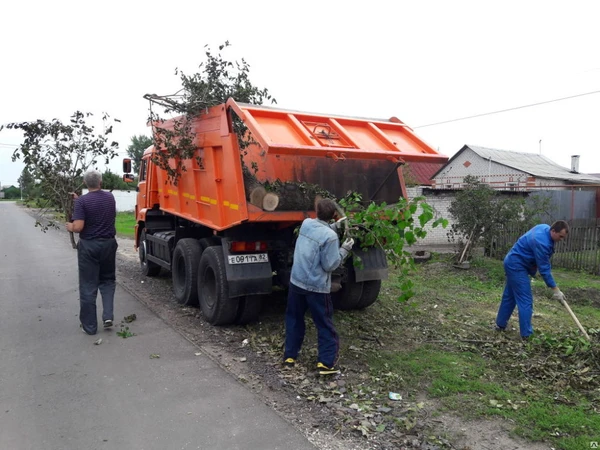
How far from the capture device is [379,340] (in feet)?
19.1

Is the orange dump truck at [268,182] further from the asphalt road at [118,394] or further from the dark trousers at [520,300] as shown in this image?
the dark trousers at [520,300]

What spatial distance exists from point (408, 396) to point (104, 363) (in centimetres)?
310

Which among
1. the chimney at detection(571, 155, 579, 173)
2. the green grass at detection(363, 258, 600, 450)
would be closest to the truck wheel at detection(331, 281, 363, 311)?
the green grass at detection(363, 258, 600, 450)

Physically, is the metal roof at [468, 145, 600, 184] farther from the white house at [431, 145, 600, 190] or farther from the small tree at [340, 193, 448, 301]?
the small tree at [340, 193, 448, 301]

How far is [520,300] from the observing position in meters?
5.93

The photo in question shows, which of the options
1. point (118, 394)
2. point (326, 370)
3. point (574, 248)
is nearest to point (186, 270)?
point (118, 394)

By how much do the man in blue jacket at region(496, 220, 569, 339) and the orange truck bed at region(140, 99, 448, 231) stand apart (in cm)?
154

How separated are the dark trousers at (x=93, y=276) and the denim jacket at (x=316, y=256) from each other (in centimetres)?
278

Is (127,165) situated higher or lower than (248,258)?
higher

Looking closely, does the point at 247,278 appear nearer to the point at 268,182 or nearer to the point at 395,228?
the point at 268,182

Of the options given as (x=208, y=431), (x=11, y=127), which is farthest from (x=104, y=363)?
(x=11, y=127)

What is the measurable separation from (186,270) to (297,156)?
8.33 ft

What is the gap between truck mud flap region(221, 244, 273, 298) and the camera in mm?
5820

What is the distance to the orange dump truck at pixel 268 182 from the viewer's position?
221 inches
